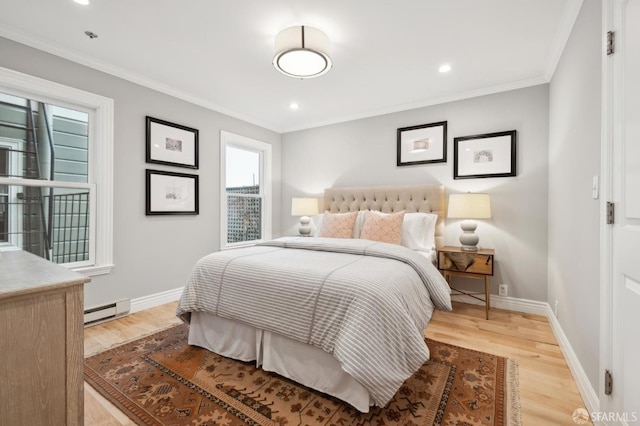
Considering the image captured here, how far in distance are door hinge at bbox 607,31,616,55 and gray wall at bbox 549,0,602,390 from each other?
0.55 feet

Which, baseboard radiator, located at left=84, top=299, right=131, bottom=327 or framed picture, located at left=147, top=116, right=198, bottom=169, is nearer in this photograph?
baseboard radiator, located at left=84, top=299, right=131, bottom=327

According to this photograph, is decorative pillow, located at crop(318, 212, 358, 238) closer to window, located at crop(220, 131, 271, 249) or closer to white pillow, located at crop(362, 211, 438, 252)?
white pillow, located at crop(362, 211, 438, 252)

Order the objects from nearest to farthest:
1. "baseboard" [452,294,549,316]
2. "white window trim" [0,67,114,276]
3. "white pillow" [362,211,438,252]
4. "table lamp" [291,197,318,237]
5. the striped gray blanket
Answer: the striped gray blanket < "white window trim" [0,67,114,276] < "baseboard" [452,294,549,316] < "white pillow" [362,211,438,252] < "table lamp" [291,197,318,237]

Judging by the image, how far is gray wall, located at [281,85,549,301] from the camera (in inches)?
115

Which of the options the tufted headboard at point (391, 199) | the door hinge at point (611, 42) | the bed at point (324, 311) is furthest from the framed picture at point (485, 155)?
the door hinge at point (611, 42)

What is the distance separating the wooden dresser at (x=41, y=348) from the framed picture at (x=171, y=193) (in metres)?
2.19

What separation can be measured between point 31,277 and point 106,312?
2123mm

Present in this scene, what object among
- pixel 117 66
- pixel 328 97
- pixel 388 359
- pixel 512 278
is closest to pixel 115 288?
pixel 117 66

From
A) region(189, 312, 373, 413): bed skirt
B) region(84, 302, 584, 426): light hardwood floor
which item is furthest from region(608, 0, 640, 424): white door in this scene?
region(189, 312, 373, 413): bed skirt

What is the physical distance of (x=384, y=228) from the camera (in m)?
3.00

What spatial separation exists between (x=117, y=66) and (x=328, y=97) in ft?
7.17

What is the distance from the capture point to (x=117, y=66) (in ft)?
8.99

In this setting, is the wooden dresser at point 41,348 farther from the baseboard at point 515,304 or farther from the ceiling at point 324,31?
the baseboard at point 515,304

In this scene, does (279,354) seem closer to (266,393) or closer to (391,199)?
(266,393)
